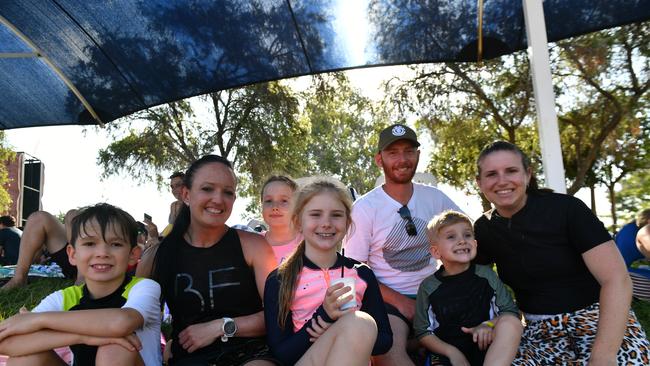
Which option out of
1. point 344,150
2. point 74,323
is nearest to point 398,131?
point 74,323

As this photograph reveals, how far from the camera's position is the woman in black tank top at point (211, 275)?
286cm

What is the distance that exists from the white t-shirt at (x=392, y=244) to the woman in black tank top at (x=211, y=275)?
0.98 metres

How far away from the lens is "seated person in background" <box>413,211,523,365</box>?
9.59ft

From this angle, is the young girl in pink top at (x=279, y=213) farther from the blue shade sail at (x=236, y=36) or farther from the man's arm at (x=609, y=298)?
the man's arm at (x=609, y=298)

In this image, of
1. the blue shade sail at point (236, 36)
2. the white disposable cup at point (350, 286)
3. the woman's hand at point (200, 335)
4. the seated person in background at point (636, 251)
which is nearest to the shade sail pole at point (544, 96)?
the blue shade sail at point (236, 36)

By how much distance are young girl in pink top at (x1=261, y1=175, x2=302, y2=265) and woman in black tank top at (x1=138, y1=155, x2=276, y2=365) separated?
1341mm

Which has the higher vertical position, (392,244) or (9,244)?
(9,244)

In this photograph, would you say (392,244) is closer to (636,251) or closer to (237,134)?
(636,251)

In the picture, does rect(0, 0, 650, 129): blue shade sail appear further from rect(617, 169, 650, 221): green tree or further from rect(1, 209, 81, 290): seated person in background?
rect(617, 169, 650, 221): green tree

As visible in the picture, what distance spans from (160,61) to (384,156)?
225cm

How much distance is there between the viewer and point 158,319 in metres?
2.74

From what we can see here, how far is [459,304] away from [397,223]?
917 mm

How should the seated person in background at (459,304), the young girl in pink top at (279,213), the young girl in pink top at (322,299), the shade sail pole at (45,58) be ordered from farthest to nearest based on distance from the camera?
1. the young girl in pink top at (279,213)
2. the shade sail pole at (45,58)
3. the seated person in background at (459,304)
4. the young girl in pink top at (322,299)

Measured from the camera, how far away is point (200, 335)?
2820 millimetres
